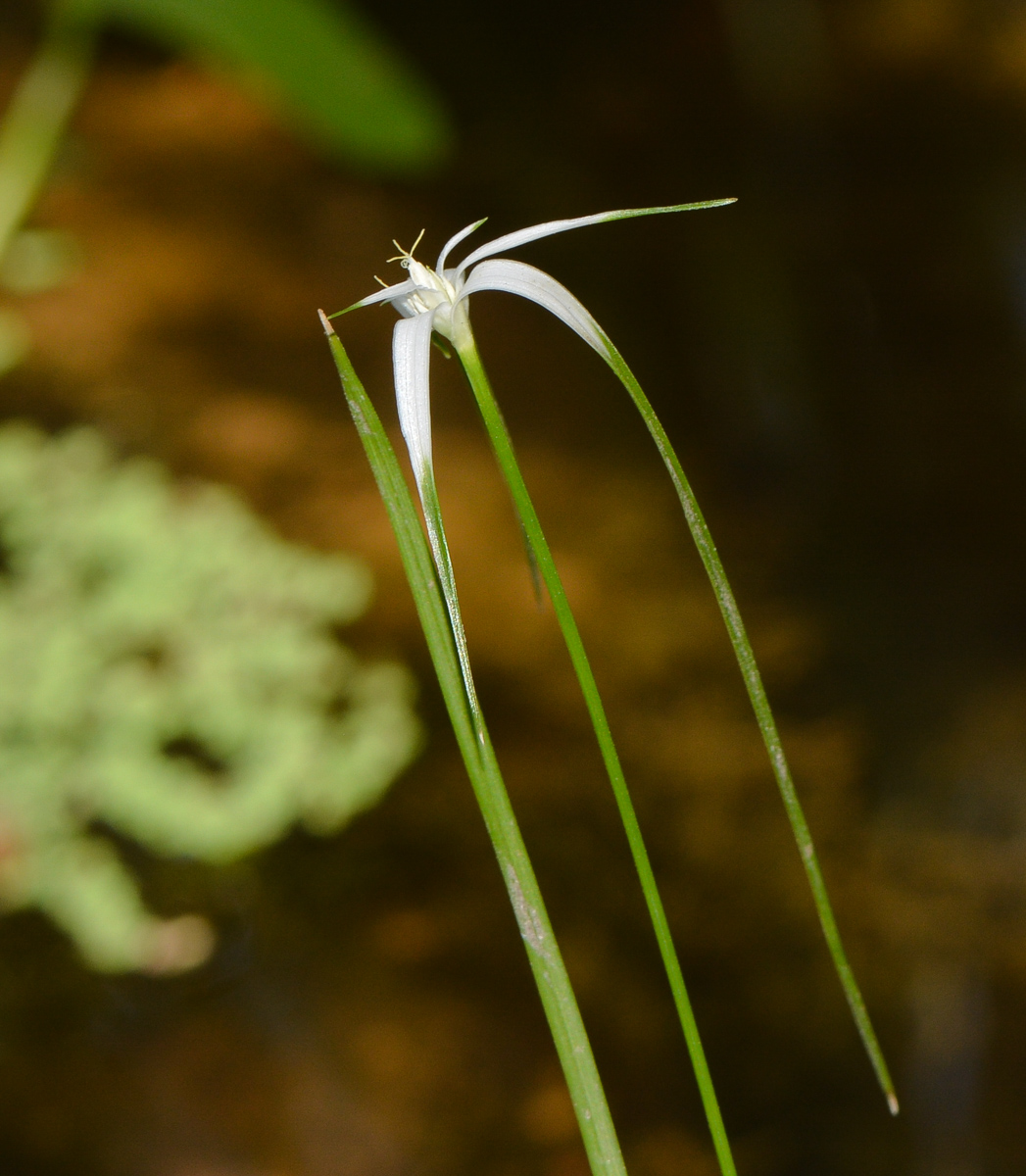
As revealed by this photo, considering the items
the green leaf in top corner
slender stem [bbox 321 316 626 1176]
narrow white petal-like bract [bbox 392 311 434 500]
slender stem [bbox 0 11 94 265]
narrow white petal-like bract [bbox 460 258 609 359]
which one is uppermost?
slender stem [bbox 0 11 94 265]

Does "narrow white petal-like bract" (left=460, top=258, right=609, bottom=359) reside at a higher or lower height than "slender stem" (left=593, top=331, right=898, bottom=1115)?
higher

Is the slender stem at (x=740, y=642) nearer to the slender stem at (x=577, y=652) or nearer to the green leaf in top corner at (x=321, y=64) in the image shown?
the slender stem at (x=577, y=652)

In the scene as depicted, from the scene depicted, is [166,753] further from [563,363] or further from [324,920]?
[563,363]

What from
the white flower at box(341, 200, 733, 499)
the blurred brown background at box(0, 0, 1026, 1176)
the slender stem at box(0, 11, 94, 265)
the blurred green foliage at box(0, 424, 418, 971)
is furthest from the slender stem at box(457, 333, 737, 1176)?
the slender stem at box(0, 11, 94, 265)

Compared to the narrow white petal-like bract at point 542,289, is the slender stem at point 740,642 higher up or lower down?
lower down

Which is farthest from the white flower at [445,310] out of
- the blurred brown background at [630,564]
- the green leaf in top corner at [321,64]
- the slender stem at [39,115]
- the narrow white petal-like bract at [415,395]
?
the slender stem at [39,115]

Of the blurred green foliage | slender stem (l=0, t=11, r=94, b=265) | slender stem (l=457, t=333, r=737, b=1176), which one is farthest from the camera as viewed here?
slender stem (l=0, t=11, r=94, b=265)

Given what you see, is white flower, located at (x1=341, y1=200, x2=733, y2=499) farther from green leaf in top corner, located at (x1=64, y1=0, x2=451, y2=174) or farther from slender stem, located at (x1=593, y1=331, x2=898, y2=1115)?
green leaf in top corner, located at (x1=64, y1=0, x2=451, y2=174)
